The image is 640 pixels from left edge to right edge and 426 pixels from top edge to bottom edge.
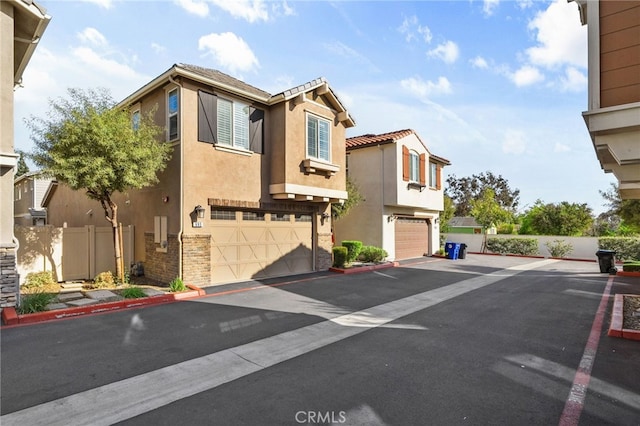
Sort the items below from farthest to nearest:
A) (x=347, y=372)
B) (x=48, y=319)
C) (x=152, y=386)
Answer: (x=48, y=319) < (x=347, y=372) < (x=152, y=386)

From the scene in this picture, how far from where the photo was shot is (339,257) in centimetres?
1482

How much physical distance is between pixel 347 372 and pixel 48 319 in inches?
256

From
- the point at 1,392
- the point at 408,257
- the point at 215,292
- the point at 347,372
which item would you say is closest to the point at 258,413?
the point at 347,372

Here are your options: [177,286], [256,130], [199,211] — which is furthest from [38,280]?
[256,130]

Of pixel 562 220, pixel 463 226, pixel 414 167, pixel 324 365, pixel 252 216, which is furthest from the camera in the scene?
pixel 463 226

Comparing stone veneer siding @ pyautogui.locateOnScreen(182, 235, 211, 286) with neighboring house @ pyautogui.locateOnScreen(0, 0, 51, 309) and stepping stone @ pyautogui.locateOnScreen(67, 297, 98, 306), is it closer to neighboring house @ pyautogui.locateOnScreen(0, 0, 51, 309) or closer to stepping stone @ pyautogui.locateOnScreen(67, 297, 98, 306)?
stepping stone @ pyautogui.locateOnScreen(67, 297, 98, 306)

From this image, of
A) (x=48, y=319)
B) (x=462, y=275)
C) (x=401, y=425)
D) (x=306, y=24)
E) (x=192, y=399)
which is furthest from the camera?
(x=462, y=275)

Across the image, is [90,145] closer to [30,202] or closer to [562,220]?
[30,202]

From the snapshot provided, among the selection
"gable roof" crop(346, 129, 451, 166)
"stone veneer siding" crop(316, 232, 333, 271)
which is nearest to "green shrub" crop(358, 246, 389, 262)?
"stone veneer siding" crop(316, 232, 333, 271)

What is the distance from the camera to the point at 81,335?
6.24 meters

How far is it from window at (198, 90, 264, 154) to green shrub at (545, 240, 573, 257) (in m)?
21.5

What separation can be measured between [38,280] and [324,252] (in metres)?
9.57

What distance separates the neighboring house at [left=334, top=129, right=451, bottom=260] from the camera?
18.0 meters

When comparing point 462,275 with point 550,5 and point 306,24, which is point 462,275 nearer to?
point 550,5
